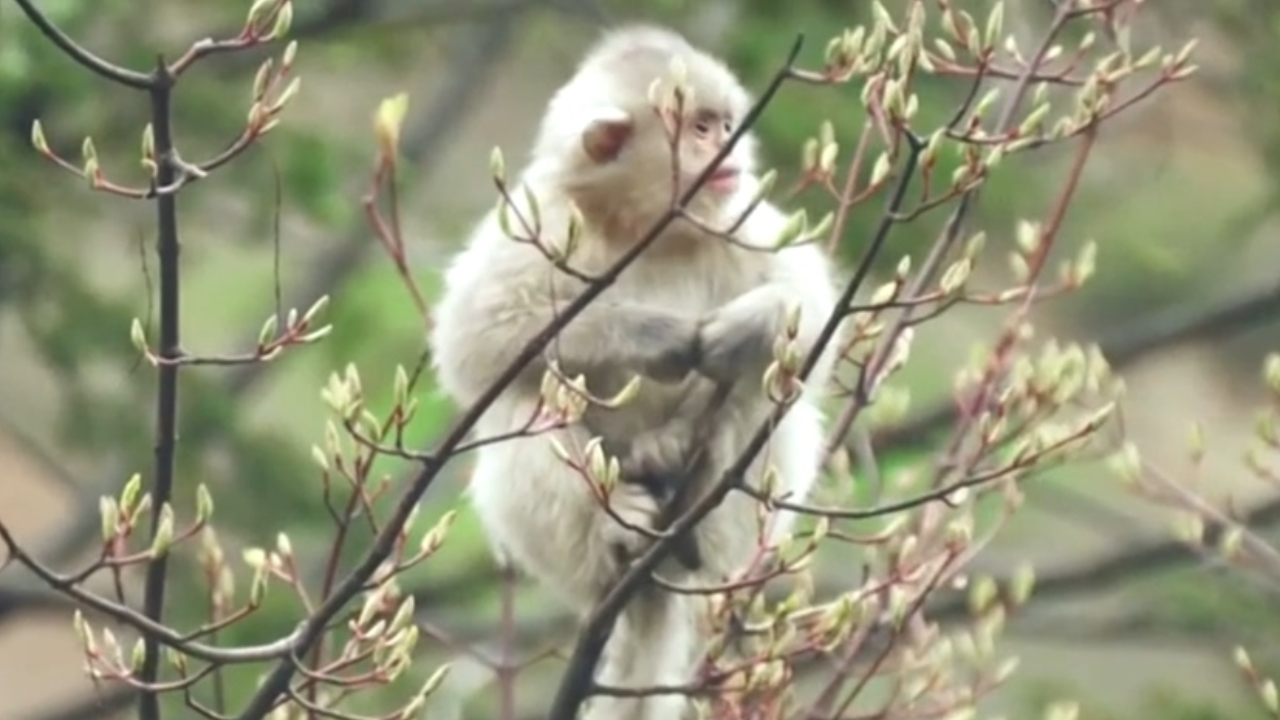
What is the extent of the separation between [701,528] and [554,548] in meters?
0.25

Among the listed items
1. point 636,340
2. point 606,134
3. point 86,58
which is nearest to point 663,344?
point 636,340

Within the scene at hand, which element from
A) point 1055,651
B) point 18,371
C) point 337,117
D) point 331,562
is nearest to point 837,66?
point 331,562

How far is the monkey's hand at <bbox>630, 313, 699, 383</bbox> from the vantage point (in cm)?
479

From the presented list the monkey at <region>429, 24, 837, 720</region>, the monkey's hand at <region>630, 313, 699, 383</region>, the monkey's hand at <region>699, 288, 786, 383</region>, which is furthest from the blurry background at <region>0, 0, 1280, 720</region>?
the monkey's hand at <region>699, 288, 786, 383</region>

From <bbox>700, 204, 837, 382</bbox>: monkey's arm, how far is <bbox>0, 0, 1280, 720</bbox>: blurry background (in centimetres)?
147

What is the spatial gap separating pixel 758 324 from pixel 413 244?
5.14 meters

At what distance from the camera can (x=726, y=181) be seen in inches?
184

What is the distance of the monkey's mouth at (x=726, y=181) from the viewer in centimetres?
462

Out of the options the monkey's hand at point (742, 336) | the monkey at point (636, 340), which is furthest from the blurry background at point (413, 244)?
the monkey's hand at point (742, 336)

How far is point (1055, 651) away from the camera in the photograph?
16078 mm

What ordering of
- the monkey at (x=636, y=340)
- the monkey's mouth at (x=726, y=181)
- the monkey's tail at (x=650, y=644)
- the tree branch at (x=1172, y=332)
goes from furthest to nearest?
the tree branch at (x=1172, y=332)
the monkey's tail at (x=650, y=644)
the monkey at (x=636, y=340)
the monkey's mouth at (x=726, y=181)

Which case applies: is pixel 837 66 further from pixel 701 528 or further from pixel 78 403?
pixel 78 403

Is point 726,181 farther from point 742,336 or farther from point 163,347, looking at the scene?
point 163,347

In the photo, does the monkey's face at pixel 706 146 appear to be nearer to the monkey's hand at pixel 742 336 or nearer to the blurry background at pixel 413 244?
the monkey's hand at pixel 742 336
